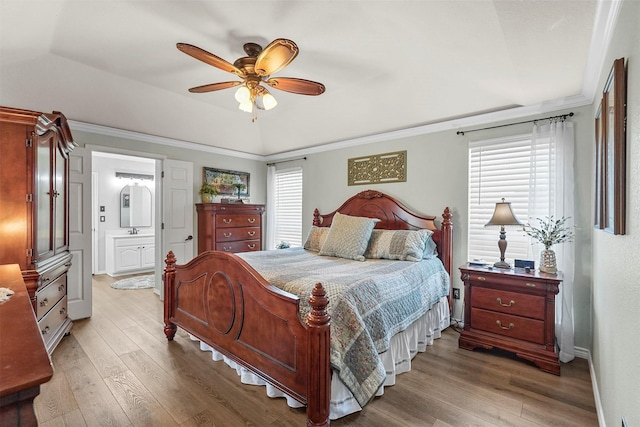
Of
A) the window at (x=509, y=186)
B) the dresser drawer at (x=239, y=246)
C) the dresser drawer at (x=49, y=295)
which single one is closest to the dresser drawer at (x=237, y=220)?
the dresser drawer at (x=239, y=246)

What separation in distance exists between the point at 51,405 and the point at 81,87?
297 cm

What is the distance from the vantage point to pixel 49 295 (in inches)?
103

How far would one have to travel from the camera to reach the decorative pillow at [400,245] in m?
3.11

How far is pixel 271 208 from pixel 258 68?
138 inches

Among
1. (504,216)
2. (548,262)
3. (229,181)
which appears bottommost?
(548,262)

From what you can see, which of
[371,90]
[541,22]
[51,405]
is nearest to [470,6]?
[541,22]

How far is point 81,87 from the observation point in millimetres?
3188

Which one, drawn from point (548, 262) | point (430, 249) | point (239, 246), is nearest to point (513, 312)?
point (548, 262)

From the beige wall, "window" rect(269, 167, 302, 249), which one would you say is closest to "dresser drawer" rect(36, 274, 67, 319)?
"window" rect(269, 167, 302, 249)

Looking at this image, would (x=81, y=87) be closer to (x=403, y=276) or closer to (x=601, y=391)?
(x=403, y=276)

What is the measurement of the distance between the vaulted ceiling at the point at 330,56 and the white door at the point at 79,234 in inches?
22.4

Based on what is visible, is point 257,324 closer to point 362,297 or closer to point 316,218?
point 362,297

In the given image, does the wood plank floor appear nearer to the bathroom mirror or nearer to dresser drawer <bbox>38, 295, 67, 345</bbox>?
dresser drawer <bbox>38, 295, 67, 345</bbox>

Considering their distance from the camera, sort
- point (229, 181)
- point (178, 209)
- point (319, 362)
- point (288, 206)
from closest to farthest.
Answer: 1. point (319, 362)
2. point (178, 209)
3. point (229, 181)
4. point (288, 206)
